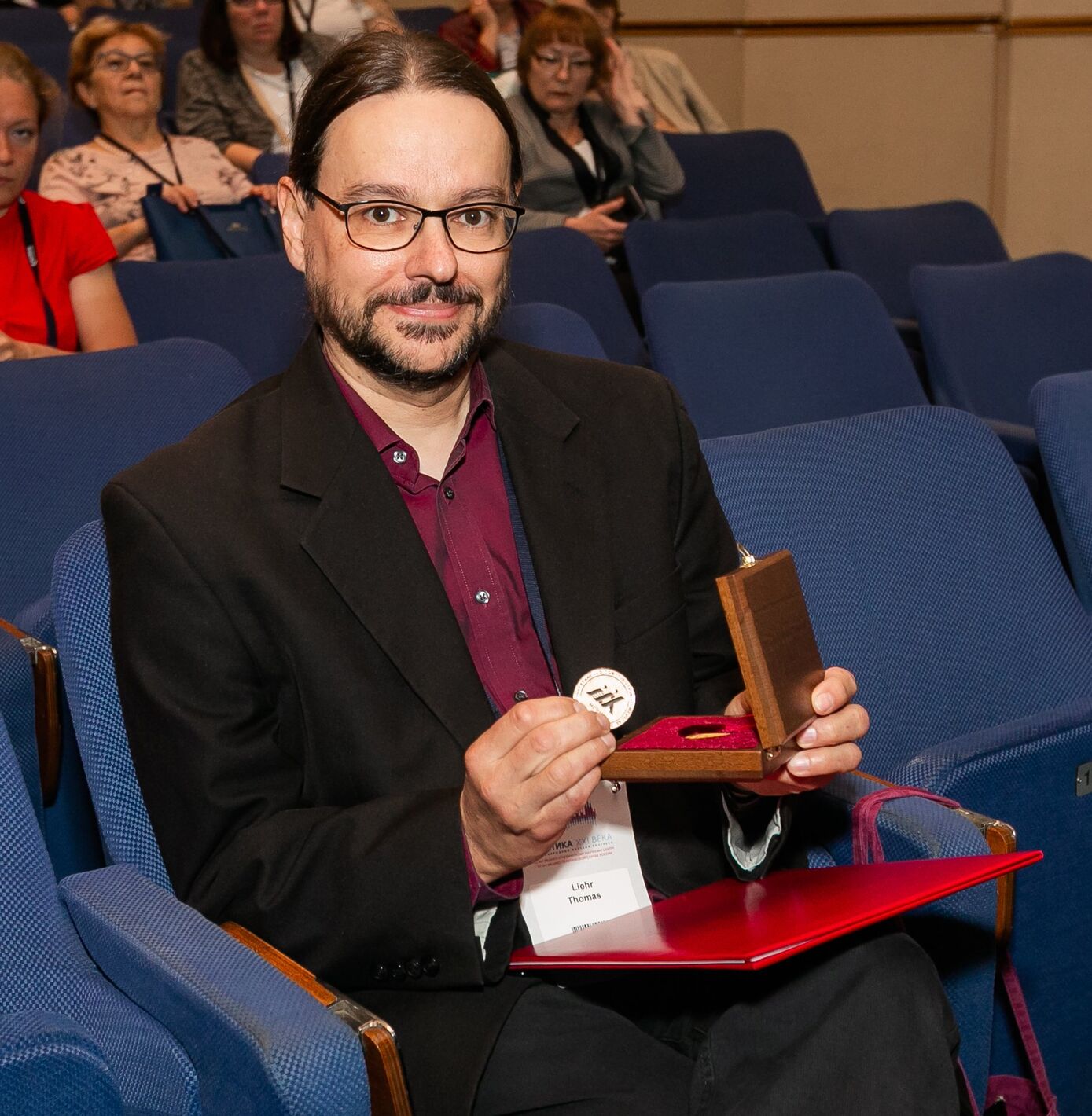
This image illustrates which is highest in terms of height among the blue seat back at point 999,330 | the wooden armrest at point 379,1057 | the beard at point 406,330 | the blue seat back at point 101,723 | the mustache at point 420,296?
the mustache at point 420,296

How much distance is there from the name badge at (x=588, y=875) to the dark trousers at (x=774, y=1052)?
0.06 metres

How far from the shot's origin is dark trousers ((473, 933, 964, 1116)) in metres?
1.16

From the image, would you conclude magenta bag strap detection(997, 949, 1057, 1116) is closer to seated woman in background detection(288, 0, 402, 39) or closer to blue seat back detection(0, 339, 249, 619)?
blue seat back detection(0, 339, 249, 619)

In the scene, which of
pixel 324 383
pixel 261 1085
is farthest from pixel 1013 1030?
pixel 324 383

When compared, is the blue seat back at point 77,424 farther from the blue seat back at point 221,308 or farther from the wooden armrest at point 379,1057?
the wooden armrest at point 379,1057

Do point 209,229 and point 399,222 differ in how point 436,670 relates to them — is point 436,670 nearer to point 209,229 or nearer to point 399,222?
point 399,222

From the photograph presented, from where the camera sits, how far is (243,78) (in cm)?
425

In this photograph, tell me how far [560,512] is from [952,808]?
490 mm

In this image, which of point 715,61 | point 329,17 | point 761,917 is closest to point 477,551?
point 761,917

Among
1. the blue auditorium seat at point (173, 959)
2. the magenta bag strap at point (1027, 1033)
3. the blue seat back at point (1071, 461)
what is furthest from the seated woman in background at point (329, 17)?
the magenta bag strap at point (1027, 1033)

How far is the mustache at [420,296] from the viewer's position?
1.39 metres

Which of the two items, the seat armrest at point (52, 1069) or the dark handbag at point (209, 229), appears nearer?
the seat armrest at point (52, 1069)

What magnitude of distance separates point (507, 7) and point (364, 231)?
4.20m

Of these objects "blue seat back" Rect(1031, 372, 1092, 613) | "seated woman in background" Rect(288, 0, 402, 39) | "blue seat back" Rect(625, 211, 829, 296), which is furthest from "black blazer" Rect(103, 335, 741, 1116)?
"seated woman in background" Rect(288, 0, 402, 39)
